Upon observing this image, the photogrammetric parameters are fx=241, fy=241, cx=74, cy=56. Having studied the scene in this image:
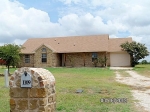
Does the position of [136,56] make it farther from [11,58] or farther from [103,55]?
[11,58]

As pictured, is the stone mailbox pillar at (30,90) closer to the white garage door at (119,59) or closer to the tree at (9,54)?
the tree at (9,54)

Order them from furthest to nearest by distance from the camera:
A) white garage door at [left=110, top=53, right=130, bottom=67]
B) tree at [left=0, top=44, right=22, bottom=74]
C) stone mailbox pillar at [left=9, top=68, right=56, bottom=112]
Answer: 1. white garage door at [left=110, top=53, right=130, bottom=67]
2. tree at [left=0, top=44, right=22, bottom=74]
3. stone mailbox pillar at [left=9, top=68, right=56, bottom=112]

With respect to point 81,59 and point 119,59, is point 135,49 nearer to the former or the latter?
point 119,59

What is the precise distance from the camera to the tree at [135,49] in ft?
103

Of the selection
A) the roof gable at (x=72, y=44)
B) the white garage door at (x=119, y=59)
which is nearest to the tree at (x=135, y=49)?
the white garage door at (x=119, y=59)

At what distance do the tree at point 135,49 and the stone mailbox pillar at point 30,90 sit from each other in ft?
89.2

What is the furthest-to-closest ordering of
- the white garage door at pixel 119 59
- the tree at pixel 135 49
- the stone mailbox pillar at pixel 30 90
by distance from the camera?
the white garage door at pixel 119 59, the tree at pixel 135 49, the stone mailbox pillar at pixel 30 90

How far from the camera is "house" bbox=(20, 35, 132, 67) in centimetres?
3247

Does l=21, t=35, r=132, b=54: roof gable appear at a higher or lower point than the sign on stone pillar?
higher

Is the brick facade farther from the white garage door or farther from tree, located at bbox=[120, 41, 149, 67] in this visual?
tree, located at bbox=[120, 41, 149, 67]

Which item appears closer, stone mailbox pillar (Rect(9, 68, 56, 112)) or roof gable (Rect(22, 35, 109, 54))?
stone mailbox pillar (Rect(9, 68, 56, 112))

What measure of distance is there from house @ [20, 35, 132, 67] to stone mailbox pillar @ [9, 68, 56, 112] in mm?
26386

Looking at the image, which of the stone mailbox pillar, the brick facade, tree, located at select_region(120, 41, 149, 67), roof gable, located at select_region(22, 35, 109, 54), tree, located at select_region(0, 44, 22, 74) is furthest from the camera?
the brick facade

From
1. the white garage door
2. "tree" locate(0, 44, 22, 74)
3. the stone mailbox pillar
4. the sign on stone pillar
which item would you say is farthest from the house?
the sign on stone pillar
